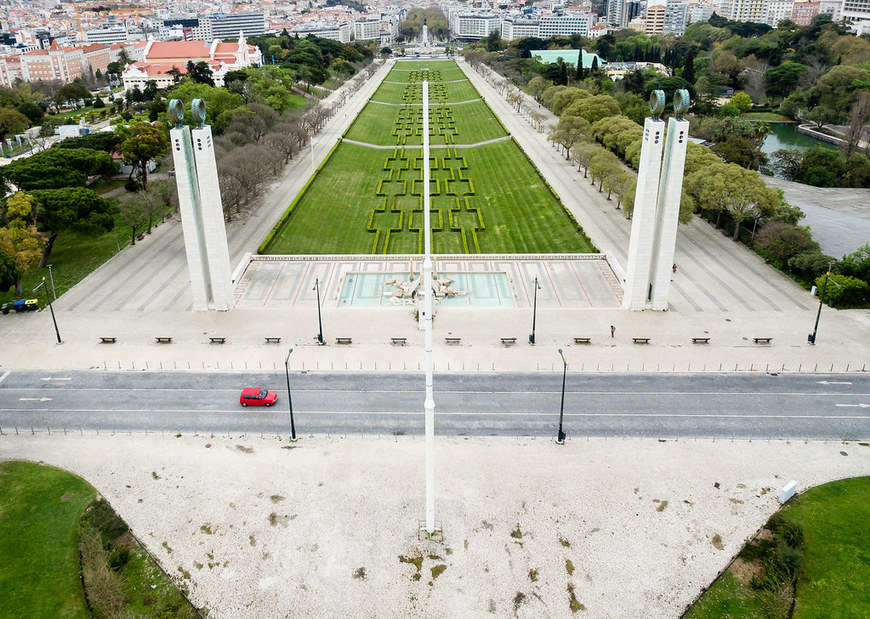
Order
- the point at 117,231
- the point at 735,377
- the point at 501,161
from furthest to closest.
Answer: the point at 501,161 < the point at 117,231 < the point at 735,377

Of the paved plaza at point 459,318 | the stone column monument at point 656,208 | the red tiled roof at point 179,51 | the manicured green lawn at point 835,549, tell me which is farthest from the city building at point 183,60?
the manicured green lawn at point 835,549

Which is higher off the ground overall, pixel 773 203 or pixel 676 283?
pixel 773 203

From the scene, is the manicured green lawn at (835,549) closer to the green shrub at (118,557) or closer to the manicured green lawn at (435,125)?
the green shrub at (118,557)

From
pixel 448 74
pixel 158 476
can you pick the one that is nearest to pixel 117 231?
pixel 158 476

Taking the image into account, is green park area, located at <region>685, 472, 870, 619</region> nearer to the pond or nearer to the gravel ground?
the gravel ground

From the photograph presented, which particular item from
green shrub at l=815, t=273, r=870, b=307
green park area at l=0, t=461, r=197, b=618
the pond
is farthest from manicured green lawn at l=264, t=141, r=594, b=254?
the pond

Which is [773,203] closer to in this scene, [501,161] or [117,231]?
[501,161]
